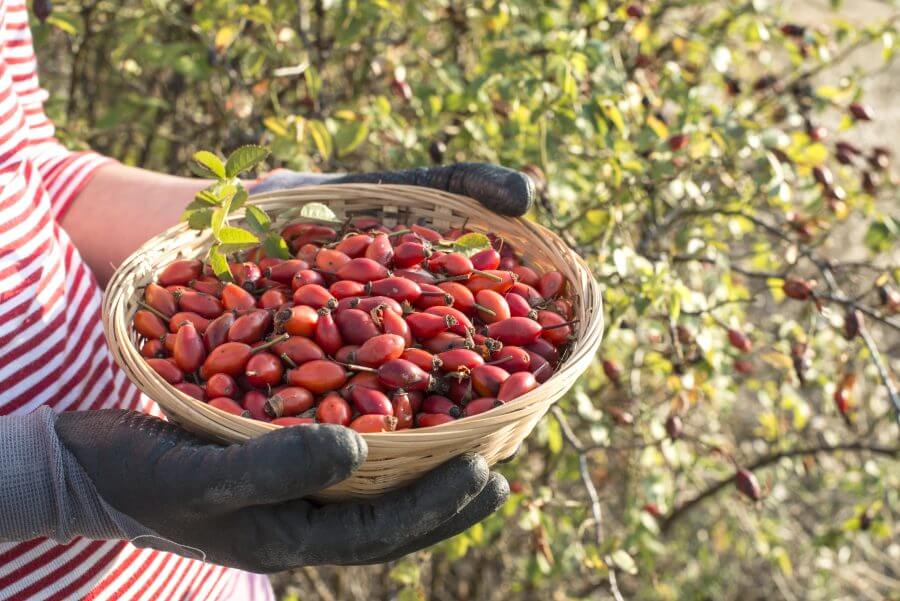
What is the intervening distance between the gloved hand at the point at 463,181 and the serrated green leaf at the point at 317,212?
0.60 ft

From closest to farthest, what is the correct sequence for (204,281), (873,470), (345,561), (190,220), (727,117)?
(345,561) → (190,220) → (204,281) → (727,117) → (873,470)

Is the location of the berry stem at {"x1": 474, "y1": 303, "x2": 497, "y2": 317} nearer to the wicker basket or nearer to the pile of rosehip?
the pile of rosehip

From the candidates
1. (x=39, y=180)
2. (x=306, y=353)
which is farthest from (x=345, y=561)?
(x=39, y=180)

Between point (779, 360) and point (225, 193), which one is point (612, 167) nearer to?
point (779, 360)

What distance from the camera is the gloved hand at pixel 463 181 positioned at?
1.46 m

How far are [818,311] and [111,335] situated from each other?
4.49 feet

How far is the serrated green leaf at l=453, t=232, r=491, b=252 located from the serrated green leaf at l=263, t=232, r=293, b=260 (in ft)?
0.96

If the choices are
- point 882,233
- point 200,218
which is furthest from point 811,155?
point 200,218

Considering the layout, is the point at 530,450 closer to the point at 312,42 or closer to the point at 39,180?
the point at 312,42

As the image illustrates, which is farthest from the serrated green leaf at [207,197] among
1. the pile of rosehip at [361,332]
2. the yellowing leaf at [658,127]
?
the yellowing leaf at [658,127]

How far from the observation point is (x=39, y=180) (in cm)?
127

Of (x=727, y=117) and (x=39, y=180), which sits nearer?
(x=39, y=180)

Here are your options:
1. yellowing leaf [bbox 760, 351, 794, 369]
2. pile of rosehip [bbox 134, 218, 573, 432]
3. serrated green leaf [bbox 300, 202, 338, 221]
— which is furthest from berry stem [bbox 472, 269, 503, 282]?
yellowing leaf [bbox 760, 351, 794, 369]

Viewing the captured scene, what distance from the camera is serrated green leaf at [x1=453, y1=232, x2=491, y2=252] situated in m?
1.41
